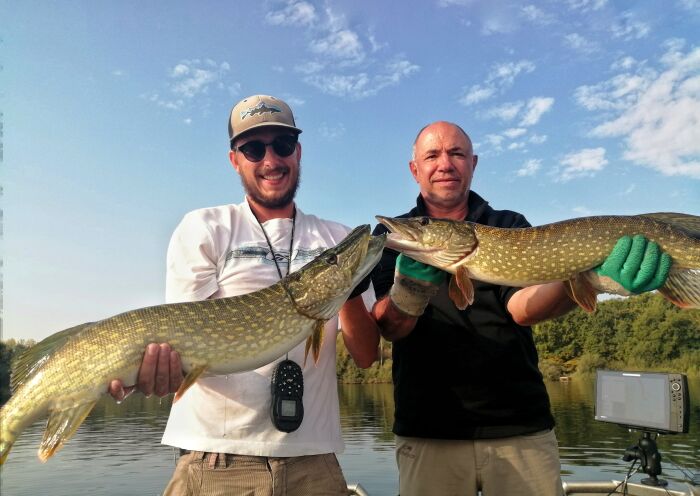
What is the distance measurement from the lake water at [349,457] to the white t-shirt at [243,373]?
9.26 metres

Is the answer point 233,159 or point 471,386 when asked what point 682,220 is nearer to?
point 471,386

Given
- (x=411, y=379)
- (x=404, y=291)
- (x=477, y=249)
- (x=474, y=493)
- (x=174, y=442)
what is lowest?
(x=474, y=493)

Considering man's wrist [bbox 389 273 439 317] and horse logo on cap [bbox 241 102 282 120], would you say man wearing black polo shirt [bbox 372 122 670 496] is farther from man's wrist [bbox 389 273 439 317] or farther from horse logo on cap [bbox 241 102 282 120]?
horse logo on cap [bbox 241 102 282 120]

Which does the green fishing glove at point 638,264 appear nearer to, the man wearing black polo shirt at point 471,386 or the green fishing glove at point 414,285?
the man wearing black polo shirt at point 471,386

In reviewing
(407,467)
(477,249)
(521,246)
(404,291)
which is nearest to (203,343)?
(404,291)

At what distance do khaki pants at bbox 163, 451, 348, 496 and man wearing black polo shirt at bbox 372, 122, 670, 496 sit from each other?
26.3 inches

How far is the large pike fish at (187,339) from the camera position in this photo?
234cm

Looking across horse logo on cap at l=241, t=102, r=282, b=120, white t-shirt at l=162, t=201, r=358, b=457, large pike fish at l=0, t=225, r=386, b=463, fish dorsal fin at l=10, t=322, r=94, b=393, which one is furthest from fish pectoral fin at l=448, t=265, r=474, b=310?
fish dorsal fin at l=10, t=322, r=94, b=393

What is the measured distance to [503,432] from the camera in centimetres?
285

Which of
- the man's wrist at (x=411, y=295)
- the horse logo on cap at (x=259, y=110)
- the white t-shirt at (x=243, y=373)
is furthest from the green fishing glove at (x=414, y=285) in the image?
Answer: the horse logo on cap at (x=259, y=110)

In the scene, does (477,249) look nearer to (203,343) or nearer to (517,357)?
(517,357)

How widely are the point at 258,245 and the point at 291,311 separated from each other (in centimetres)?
46

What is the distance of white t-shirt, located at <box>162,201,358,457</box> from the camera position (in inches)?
100

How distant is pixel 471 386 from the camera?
9.61ft
